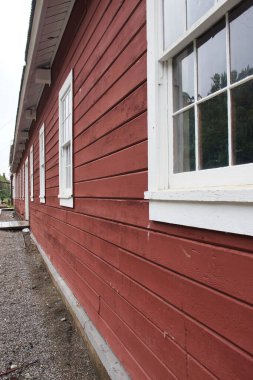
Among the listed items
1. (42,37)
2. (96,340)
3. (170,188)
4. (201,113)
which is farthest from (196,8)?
(42,37)

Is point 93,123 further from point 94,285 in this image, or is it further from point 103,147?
point 94,285

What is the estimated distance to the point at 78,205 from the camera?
4270mm

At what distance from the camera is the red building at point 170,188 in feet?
4.70

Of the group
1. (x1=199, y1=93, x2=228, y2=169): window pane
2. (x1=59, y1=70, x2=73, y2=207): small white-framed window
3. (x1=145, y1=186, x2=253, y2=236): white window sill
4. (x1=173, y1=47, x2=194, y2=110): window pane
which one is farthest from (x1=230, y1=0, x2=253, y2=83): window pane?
(x1=59, y1=70, x2=73, y2=207): small white-framed window

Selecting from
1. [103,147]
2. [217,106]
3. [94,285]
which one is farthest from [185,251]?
[94,285]

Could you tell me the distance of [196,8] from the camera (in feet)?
5.77

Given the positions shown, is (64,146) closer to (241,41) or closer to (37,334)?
(37,334)

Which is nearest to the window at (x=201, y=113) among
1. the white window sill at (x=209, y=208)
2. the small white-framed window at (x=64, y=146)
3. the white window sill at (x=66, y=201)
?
the white window sill at (x=209, y=208)

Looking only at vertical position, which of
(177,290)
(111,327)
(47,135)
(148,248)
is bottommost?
(111,327)

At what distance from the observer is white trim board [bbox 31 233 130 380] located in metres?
2.58

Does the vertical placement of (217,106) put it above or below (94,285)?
above

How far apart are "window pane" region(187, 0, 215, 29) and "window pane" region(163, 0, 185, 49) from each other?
42 millimetres

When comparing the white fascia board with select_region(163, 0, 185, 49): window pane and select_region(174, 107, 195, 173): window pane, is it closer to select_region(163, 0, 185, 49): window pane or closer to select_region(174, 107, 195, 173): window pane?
select_region(163, 0, 185, 49): window pane

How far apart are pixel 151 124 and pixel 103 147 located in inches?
45.3
